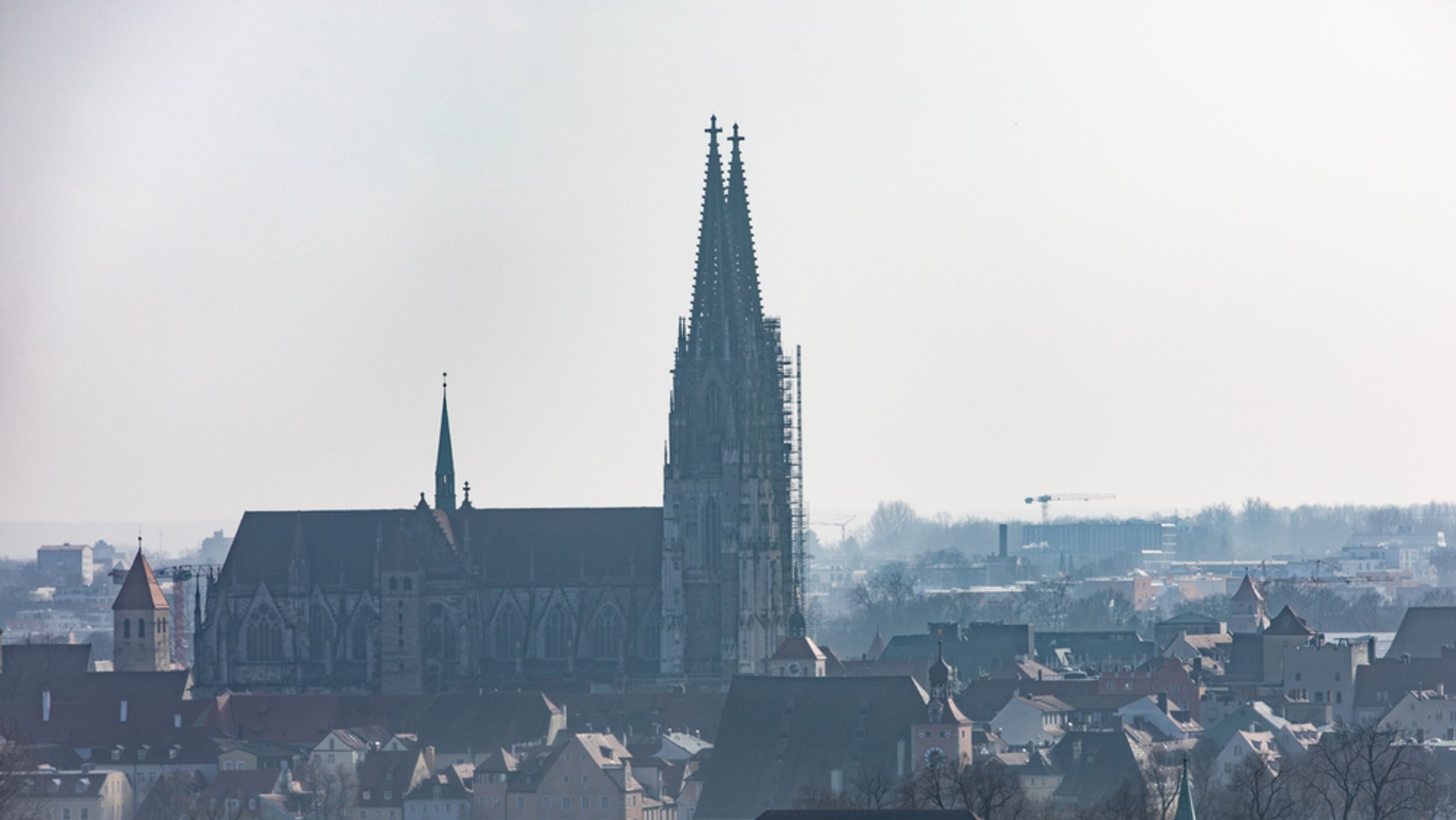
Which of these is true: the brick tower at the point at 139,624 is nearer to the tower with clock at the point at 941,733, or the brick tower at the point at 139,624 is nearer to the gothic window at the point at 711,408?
the gothic window at the point at 711,408

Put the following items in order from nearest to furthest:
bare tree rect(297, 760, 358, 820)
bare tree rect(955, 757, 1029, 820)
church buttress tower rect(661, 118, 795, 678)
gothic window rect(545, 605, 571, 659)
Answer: bare tree rect(955, 757, 1029, 820)
bare tree rect(297, 760, 358, 820)
church buttress tower rect(661, 118, 795, 678)
gothic window rect(545, 605, 571, 659)

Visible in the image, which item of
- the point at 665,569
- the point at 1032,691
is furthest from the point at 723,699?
the point at 1032,691

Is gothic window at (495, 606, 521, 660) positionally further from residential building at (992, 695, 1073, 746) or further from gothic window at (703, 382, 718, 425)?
residential building at (992, 695, 1073, 746)

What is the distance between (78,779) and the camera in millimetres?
132125

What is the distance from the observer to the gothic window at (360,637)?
145 metres

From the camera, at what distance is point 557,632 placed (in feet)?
476

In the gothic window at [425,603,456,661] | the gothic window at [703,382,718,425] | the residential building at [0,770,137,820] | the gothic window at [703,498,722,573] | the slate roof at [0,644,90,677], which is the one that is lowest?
the residential building at [0,770,137,820]

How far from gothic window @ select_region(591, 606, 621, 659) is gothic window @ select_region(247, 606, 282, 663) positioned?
41.1 ft

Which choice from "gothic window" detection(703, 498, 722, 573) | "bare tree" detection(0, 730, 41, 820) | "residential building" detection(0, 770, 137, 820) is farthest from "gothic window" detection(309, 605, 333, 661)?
"gothic window" detection(703, 498, 722, 573)

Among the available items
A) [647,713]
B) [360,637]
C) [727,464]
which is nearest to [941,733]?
[727,464]

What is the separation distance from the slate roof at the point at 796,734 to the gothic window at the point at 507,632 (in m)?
23.9

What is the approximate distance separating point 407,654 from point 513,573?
211 inches

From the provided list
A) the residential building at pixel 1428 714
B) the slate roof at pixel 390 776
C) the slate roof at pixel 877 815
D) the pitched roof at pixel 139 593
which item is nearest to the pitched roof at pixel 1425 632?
the residential building at pixel 1428 714

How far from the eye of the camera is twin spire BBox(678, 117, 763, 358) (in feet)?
445
